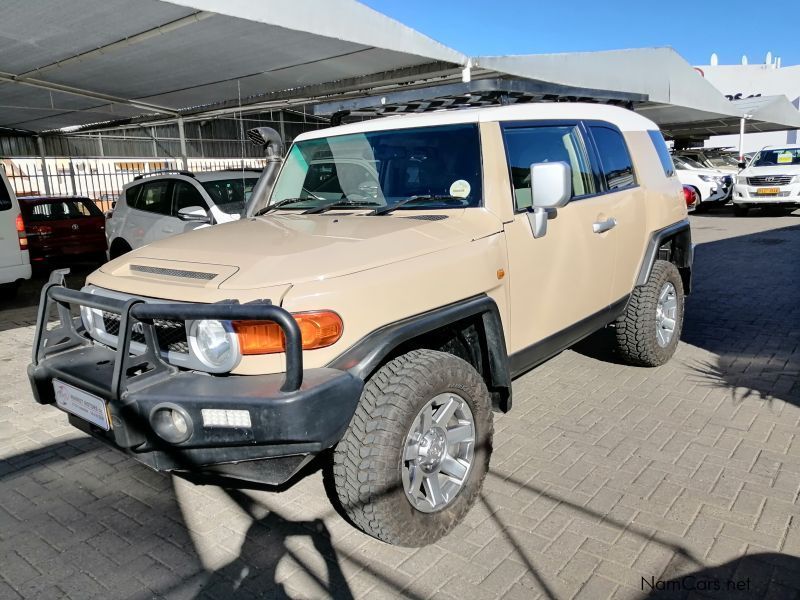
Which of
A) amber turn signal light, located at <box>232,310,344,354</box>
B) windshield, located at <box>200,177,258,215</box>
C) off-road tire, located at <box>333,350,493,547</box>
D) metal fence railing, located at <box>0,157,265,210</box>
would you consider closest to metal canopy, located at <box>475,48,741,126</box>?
windshield, located at <box>200,177,258,215</box>

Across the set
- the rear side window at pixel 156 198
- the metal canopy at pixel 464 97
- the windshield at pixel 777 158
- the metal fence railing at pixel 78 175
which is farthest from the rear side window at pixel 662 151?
the metal fence railing at pixel 78 175

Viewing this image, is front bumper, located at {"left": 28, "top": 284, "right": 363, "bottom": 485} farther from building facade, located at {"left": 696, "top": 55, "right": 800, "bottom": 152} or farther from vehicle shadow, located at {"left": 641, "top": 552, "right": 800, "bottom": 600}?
building facade, located at {"left": 696, "top": 55, "right": 800, "bottom": 152}

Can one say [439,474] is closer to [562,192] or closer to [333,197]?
[562,192]

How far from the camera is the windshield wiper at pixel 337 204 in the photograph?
3.60 m

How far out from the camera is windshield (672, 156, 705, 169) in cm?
1924

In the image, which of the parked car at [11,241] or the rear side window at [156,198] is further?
the rear side window at [156,198]

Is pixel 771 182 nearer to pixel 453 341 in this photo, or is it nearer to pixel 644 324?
pixel 644 324

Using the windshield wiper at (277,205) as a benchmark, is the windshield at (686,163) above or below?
below

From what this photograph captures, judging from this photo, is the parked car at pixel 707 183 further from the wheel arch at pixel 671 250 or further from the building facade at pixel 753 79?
the building facade at pixel 753 79

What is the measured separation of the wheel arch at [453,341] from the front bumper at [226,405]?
131 mm

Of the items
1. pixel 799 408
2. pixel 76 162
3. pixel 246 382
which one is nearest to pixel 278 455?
pixel 246 382

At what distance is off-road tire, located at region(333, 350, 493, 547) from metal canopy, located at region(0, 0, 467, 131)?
534 cm

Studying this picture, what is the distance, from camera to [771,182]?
16.1 m

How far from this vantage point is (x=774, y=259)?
33.1ft
